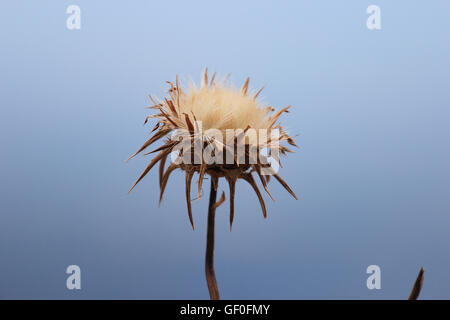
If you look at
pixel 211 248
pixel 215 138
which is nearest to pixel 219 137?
pixel 215 138

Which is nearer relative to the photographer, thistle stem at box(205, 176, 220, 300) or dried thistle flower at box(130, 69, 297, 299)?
dried thistle flower at box(130, 69, 297, 299)

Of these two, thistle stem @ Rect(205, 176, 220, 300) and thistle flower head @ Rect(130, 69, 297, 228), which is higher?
thistle flower head @ Rect(130, 69, 297, 228)

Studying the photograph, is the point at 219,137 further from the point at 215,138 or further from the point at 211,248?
the point at 211,248

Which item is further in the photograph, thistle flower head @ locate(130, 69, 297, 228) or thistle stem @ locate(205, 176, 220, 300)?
thistle stem @ locate(205, 176, 220, 300)

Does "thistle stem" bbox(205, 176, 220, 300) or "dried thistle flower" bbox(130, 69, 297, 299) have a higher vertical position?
"dried thistle flower" bbox(130, 69, 297, 299)

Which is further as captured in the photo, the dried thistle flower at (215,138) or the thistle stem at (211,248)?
the thistle stem at (211,248)
